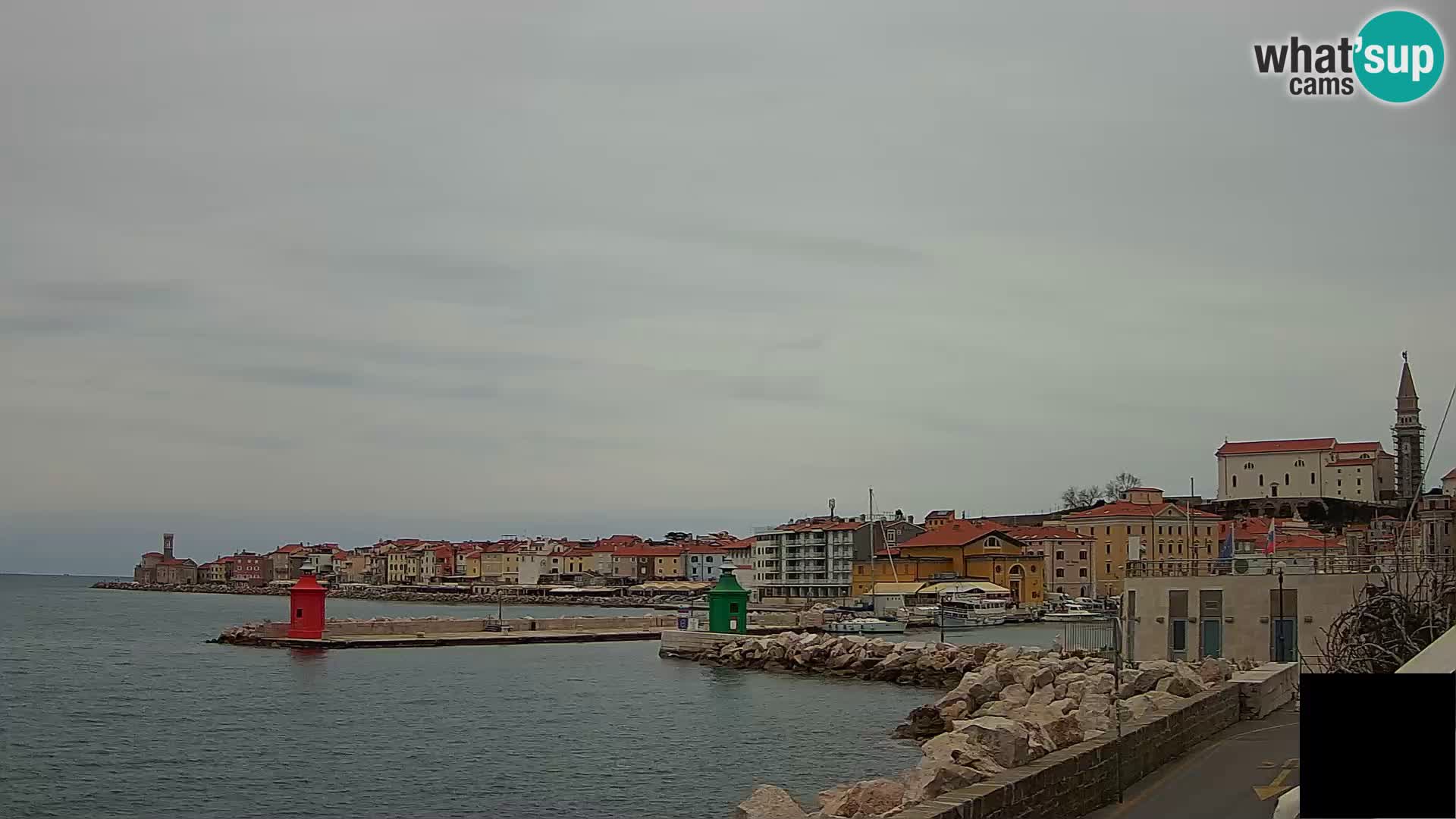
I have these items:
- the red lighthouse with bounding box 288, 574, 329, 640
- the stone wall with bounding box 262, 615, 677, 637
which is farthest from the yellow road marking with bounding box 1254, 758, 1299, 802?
the stone wall with bounding box 262, 615, 677, 637

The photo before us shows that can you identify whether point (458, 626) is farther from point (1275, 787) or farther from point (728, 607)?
point (1275, 787)

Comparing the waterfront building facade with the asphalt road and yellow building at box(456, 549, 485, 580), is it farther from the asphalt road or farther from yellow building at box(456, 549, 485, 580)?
yellow building at box(456, 549, 485, 580)

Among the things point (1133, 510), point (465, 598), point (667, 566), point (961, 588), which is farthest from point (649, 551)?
point (961, 588)

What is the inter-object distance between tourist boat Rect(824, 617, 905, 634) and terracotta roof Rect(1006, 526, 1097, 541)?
107 ft

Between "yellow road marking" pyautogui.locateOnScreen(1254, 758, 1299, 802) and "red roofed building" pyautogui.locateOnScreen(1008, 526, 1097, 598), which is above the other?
"yellow road marking" pyautogui.locateOnScreen(1254, 758, 1299, 802)

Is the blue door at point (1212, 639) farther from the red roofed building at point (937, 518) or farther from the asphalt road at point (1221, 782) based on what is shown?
the red roofed building at point (937, 518)

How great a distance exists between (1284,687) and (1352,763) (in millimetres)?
16118

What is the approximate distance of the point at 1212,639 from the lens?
26891 mm

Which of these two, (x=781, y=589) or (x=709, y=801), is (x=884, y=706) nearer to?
(x=709, y=801)

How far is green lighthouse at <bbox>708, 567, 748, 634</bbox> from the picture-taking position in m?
53.4

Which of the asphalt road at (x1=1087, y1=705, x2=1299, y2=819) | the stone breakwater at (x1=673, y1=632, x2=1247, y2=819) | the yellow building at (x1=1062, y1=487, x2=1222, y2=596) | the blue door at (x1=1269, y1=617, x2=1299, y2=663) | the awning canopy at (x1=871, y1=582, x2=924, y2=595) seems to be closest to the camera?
the asphalt road at (x1=1087, y1=705, x2=1299, y2=819)

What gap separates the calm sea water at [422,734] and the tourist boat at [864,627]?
13559mm

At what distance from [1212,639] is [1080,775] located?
1796 cm

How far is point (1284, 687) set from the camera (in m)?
19.7
